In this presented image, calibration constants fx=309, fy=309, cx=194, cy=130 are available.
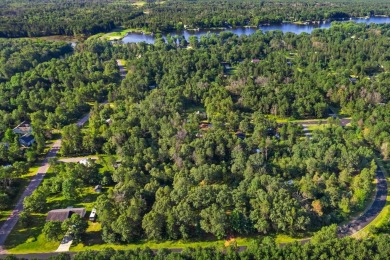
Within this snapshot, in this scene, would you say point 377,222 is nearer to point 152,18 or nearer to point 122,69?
point 122,69

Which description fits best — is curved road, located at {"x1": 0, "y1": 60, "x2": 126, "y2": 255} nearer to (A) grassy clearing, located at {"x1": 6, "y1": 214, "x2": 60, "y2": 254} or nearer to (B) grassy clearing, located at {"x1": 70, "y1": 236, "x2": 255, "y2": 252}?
(A) grassy clearing, located at {"x1": 6, "y1": 214, "x2": 60, "y2": 254}

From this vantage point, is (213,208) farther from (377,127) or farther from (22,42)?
(22,42)

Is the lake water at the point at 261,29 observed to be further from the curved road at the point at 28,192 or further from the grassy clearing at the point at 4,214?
the grassy clearing at the point at 4,214

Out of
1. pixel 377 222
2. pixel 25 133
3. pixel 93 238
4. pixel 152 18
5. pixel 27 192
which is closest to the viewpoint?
pixel 93 238

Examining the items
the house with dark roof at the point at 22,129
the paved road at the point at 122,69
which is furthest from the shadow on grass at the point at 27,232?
the paved road at the point at 122,69

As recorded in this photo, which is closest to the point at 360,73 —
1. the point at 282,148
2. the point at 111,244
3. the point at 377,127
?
the point at 377,127

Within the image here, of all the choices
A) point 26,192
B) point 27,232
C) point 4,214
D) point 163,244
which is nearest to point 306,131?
point 163,244
